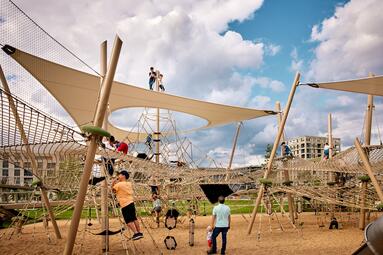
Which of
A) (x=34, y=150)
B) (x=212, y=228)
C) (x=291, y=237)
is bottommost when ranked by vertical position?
(x=291, y=237)

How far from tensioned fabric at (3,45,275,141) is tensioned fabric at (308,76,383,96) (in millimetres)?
2629

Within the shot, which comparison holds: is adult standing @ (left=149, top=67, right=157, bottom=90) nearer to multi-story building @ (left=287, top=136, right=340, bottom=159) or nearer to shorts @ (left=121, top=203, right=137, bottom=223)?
shorts @ (left=121, top=203, right=137, bottom=223)

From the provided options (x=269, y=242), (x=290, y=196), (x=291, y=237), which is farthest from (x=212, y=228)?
(x=290, y=196)

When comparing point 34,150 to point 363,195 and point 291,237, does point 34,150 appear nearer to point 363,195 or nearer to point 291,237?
point 291,237

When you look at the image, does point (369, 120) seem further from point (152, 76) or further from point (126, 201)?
point (152, 76)

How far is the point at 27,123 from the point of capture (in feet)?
13.2

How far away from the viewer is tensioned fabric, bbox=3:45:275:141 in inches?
287

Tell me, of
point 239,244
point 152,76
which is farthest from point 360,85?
point 152,76

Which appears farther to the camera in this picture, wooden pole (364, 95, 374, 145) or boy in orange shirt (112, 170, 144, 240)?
wooden pole (364, 95, 374, 145)

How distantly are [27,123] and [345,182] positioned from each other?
974cm

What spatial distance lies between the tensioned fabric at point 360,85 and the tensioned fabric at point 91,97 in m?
2.63

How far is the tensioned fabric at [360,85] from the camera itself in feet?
27.2

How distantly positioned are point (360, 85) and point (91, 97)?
6.44 m

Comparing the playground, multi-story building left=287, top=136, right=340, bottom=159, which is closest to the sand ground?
the playground
